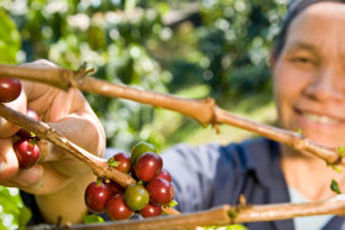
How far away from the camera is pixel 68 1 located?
3396 mm

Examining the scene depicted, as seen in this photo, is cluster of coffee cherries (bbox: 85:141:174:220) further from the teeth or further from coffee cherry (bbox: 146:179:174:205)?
the teeth

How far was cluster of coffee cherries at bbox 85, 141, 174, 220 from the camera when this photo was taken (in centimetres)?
64

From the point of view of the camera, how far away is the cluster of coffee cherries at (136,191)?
64 cm

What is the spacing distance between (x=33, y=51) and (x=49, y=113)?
293 cm

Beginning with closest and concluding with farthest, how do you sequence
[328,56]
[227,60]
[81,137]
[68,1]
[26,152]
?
[26,152] → [81,137] → [328,56] → [68,1] → [227,60]

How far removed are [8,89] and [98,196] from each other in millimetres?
214

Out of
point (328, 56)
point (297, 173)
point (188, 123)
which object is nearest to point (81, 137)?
point (328, 56)

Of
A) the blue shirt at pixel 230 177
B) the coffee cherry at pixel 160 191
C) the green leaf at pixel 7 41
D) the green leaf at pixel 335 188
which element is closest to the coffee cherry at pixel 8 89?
the coffee cherry at pixel 160 191

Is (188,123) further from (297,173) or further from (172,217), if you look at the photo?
(172,217)

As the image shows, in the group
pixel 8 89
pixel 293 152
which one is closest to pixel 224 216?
pixel 8 89

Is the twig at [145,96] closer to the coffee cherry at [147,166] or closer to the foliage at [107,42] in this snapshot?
the coffee cherry at [147,166]

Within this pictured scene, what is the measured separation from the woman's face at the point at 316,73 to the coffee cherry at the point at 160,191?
Result: 1325 millimetres

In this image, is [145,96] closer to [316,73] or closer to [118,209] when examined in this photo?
[118,209]

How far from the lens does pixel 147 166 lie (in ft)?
2.15
